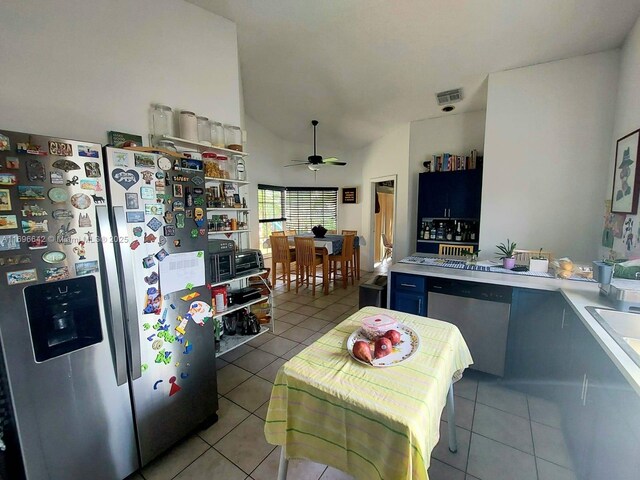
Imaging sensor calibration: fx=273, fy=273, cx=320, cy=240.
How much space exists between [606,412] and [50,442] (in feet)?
7.82

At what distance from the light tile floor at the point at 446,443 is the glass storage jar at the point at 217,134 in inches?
81.4

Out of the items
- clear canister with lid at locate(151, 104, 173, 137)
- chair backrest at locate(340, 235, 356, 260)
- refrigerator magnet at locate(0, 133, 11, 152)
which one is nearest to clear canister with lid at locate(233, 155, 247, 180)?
clear canister with lid at locate(151, 104, 173, 137)

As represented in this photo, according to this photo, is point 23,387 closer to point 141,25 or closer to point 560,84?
point 141,25

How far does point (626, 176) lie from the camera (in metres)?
2.14

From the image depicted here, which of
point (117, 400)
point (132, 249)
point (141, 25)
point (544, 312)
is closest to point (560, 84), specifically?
point (544, 312)

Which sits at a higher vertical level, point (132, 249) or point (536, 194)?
point (536, 194)

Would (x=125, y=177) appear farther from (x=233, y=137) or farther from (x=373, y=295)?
(x=373, y=295)

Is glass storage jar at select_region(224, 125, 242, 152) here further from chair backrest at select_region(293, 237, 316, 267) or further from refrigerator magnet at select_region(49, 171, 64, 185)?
chair backrest at select_region(293, 237, 316, 267)

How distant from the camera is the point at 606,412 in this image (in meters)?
1.15

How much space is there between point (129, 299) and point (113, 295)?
0.25 ft

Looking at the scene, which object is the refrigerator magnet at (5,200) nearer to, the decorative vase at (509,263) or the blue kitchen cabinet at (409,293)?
the blue kitchen cabinet at (409,293)

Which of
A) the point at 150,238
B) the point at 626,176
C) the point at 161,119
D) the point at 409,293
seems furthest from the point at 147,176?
the point at 626,176

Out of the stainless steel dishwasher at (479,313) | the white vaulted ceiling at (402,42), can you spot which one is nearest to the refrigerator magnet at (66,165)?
the white vaulted ceiling at (402,42)

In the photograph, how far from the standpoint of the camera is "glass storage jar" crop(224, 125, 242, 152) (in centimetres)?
254
